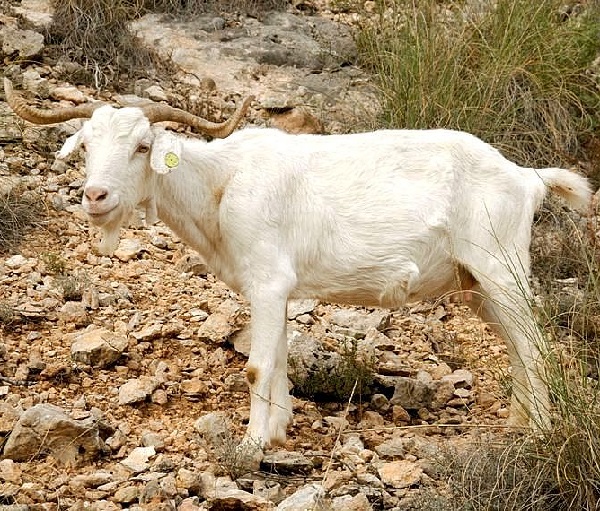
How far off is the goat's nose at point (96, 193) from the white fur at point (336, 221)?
27cm

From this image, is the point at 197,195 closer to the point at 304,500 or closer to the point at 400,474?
the point at 400,474

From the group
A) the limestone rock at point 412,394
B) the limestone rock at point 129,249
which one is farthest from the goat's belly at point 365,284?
the limestone rock at point 129,249

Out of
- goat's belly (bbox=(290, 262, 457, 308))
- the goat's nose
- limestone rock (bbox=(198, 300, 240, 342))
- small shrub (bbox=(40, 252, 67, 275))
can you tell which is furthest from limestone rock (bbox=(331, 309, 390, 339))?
the goat's nose

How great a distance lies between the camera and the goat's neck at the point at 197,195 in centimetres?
652

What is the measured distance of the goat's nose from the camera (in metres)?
5.95

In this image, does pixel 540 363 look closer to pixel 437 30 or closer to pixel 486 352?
pixel 486 352

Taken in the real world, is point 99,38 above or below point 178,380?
above

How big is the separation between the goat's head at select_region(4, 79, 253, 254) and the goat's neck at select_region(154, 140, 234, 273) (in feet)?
0.45

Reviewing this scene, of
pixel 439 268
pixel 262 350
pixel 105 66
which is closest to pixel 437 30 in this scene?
pixel 105 66

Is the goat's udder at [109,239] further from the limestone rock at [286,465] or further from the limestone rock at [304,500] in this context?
the limestone rock at [304,500]

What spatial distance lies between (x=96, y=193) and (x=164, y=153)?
479 millimetres

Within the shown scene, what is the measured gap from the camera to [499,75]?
9781 mm

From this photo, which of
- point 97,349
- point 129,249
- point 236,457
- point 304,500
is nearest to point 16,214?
point 129,249

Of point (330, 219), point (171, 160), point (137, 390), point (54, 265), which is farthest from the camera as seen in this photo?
point (54, 265)
